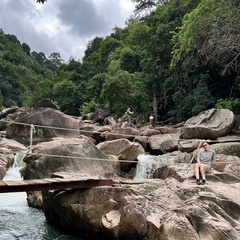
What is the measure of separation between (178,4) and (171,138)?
12104mm

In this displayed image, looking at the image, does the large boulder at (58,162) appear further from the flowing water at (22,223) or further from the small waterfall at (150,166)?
the small waterfall at (150,166)

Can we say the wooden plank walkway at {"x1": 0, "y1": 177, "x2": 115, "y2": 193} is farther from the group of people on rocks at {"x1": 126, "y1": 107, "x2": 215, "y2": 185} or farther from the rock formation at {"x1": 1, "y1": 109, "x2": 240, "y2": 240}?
the group of people on rocks at {"x1": 126, "y1": 107, "x2": 215, "y2": 185}

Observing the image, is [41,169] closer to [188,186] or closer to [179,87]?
[188,186]

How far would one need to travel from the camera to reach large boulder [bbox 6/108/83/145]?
1433 centimetres

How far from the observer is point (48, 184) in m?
6.09

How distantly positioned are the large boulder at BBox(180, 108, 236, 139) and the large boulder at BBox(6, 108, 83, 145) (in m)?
5.05

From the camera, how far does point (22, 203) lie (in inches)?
354

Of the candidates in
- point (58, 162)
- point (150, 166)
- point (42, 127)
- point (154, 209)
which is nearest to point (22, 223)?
point (58, 162)

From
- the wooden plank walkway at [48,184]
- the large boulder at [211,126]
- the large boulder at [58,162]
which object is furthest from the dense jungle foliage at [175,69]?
the wooden plank walkway at [48,184]

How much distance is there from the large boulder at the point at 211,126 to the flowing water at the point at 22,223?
23.2 ft

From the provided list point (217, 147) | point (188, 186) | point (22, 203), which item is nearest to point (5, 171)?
point (22, 203)

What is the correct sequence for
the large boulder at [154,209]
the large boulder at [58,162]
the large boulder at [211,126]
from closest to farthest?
the large boulder at [154,209], the large boulder at [58,162], the large boulder at [211,126]

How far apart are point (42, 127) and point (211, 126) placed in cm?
739

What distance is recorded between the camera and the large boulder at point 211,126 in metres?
12.7
